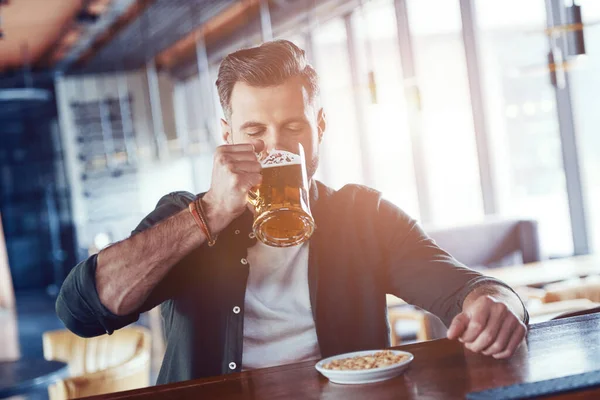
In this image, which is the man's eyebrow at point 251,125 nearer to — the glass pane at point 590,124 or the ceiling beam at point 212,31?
the glass pane at point 590,124

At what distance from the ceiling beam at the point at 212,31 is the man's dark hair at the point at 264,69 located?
6.85 meters

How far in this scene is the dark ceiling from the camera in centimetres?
897

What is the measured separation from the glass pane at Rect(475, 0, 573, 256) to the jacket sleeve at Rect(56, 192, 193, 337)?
183 inches

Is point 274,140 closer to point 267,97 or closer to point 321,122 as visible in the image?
point 267,97

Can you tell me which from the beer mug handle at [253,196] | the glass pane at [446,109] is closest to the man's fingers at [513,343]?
the beer mug handle at [253,196]

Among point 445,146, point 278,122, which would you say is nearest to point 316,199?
point 278,122

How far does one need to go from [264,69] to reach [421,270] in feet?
2.07

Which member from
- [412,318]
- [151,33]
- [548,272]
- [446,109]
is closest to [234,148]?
[412,318]

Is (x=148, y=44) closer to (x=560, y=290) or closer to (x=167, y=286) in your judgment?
(x=560, y=290)

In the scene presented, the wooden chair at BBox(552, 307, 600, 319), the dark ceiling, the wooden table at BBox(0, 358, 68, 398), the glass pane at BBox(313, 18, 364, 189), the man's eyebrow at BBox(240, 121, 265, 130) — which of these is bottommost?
the wooden table at BBox(0, 358, 68, 398)

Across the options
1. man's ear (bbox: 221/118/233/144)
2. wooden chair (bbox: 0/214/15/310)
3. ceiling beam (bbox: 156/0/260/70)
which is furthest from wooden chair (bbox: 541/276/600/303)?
wooden chair (bbox: 0/214/15/310)

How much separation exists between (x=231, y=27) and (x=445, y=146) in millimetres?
4816

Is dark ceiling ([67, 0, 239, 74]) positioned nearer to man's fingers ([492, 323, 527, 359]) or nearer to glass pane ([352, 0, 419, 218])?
glass pane ([352, 0, 419, 218])

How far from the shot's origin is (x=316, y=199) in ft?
6.72
